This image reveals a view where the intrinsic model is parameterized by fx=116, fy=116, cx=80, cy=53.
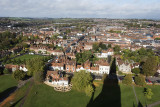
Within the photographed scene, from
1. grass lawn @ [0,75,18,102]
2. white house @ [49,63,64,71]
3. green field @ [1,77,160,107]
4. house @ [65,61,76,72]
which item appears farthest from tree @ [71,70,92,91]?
grass lawn @ [0,75,18,102]

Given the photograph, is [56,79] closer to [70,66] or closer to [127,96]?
[70,66]

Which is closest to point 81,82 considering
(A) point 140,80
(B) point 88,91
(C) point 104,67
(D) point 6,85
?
(B) point 88,91

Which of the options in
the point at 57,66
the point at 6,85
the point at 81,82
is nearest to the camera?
the point at 81,82

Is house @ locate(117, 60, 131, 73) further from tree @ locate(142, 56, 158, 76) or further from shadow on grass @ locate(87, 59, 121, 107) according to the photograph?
shadow on grass @ locate(87, 59, 121, 107)

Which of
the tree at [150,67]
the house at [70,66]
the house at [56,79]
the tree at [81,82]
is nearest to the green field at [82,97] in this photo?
the tree at [81,82]

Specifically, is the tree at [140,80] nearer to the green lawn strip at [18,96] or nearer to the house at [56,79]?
the house at [56,79]

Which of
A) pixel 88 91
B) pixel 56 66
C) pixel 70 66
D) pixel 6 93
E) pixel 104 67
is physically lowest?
pixel 6 93

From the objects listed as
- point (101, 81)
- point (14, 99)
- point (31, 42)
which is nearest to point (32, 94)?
point (14, 99)
